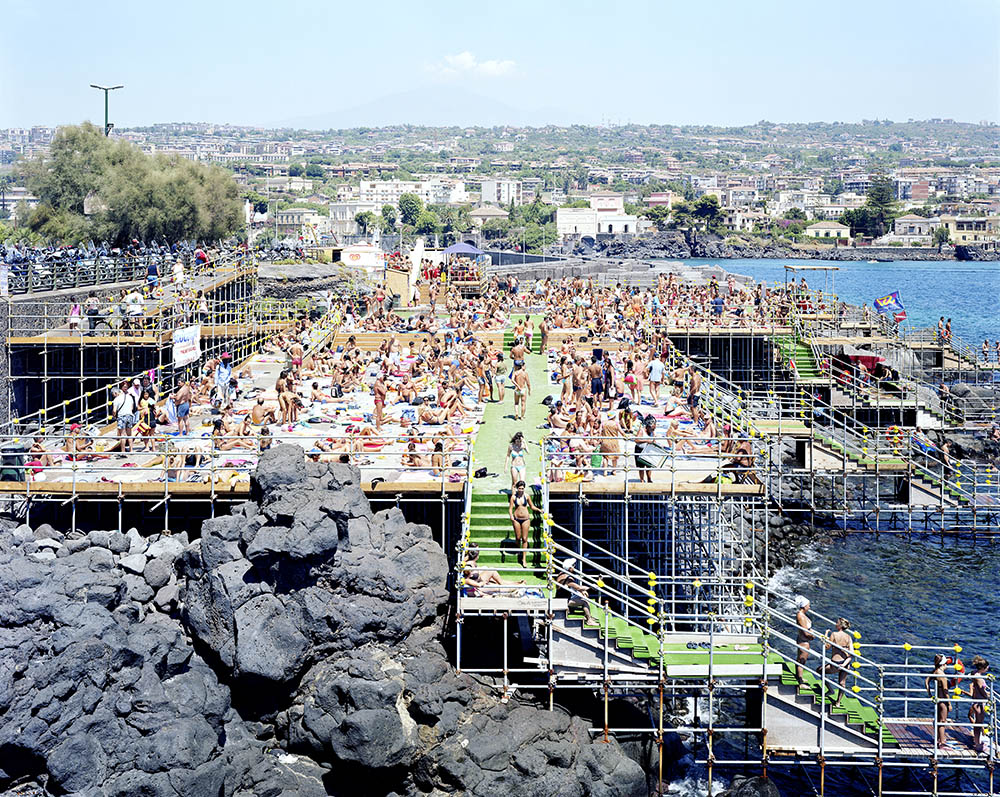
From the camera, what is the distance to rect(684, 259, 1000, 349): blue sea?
102 metres

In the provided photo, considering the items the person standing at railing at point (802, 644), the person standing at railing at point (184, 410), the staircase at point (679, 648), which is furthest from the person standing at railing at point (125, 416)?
the person standing at railing at point (802, 644)

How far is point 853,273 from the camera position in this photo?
175 m

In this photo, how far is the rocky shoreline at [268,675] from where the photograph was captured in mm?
16844

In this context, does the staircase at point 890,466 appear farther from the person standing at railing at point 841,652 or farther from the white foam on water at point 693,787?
the white foam on water at point 693,787

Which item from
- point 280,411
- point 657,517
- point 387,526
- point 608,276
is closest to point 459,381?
point 280,411

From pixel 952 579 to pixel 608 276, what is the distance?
51966 millimetres

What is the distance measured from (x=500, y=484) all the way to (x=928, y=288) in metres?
138

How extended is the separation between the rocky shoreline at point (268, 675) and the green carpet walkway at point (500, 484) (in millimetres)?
1084

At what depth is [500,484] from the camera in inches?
859

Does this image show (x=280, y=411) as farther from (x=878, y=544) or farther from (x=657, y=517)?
(x=878, y=544)

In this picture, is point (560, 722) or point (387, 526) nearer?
point (560, 722)

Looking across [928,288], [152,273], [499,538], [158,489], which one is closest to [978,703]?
[499,538]

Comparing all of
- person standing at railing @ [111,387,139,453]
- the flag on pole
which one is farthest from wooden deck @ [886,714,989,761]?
the flag on pole

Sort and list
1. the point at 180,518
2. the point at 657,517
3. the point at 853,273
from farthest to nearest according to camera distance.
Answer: the point at 853,273 → the point at 657,517 → the point at 180,518
